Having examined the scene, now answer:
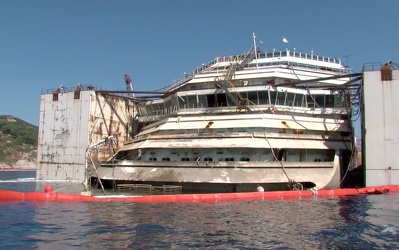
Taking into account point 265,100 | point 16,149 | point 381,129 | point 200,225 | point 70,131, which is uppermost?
point 265,100

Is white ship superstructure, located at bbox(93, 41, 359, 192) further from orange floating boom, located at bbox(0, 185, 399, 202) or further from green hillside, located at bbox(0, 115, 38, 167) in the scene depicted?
green hillside, located at bbox(0, 115, 38, 167)

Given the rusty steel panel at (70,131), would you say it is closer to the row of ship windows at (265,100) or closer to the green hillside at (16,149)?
the row of ship windows at (265,100)

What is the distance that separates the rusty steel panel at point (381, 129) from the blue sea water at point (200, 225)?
7.85 metres

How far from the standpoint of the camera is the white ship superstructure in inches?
1209

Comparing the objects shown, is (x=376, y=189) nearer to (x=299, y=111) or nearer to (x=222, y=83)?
(x=299, y=111)

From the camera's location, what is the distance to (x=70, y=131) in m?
44.0

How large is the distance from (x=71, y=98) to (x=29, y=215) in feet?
90.9

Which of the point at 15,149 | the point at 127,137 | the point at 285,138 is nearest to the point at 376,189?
the point at 285,138

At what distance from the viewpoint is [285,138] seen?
108 feet

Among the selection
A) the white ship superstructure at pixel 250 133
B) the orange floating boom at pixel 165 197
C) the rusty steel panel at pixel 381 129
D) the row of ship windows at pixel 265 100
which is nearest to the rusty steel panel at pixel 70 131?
the white ship superstructure at pixel 250 133

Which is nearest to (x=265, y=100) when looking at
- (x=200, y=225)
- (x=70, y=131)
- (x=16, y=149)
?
(x=200, y=225)

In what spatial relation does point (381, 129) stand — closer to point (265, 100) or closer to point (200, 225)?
point (265, 100)

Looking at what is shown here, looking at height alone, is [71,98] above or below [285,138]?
above

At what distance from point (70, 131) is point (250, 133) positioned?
895 inches
